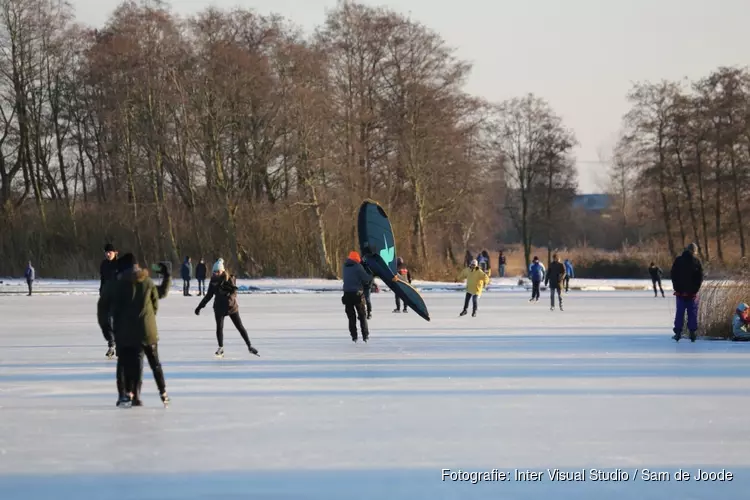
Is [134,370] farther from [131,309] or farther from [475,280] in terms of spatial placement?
[475,280]

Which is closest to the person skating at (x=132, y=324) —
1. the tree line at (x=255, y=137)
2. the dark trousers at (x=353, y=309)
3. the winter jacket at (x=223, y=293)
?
the winter jacket at (x=223, y=293)

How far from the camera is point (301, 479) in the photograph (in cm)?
643

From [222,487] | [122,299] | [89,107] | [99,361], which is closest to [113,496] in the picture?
[222,487]

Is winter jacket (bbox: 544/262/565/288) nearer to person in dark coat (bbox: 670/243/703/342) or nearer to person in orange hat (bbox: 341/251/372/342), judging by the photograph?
person in dark coat (bbox: 670/243/703/342)

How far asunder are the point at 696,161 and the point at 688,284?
120ft

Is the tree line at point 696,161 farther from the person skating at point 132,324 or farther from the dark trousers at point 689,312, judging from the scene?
the person skating at point 132,324

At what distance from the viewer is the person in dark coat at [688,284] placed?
51.0ft

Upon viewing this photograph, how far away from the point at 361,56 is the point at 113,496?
128 ft

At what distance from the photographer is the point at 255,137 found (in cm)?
4359

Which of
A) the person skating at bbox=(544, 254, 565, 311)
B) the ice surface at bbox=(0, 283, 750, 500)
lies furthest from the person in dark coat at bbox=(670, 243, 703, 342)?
the person skating at bbox=(544, 254, 565, 311)

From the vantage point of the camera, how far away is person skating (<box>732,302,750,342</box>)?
1572 centimetres

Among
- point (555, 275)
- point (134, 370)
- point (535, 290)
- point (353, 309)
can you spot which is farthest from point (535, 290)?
point (134, 370)

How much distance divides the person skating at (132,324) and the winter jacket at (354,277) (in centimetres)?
675

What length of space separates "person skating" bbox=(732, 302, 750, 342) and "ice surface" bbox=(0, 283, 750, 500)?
31 centimetres
